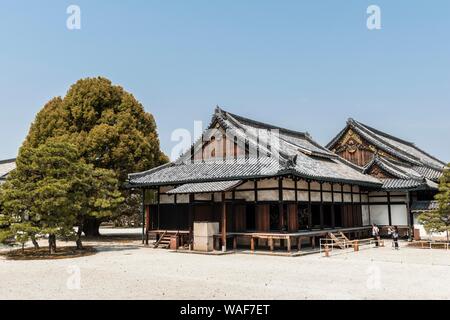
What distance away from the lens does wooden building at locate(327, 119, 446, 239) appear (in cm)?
2972

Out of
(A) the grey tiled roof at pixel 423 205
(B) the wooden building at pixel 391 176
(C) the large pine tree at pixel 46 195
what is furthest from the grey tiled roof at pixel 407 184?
(C) the large pine tree at pixel 46 195

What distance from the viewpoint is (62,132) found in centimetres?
3231

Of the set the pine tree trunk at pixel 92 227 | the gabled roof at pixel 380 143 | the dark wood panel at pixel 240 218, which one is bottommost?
the pine tree trunk at pixel 92 227

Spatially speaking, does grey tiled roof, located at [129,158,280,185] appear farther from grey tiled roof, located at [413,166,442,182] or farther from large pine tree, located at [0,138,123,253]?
grey tiled roof, located at [413,166,442,182]

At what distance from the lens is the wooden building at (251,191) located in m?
23.1

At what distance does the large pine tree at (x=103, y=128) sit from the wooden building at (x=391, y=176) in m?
18.1

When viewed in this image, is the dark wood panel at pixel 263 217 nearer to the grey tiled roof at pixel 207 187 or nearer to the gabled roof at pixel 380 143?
the grey tiled roof at pixel 207 187

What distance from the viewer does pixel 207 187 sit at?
23.7 meters

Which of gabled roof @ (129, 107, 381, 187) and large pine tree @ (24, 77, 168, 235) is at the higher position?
large pine tree @ (24, 77, 168, 235)

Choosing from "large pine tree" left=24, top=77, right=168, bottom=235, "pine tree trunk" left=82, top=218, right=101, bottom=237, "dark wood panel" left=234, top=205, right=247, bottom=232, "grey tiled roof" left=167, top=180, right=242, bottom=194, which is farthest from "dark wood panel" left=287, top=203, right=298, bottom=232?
"pine tree trunk" left=82, top=218, right=101, bottom=237

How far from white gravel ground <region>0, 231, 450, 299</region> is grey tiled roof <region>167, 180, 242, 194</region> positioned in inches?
150

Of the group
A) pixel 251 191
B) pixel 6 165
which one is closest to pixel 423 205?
pixel 251 191
